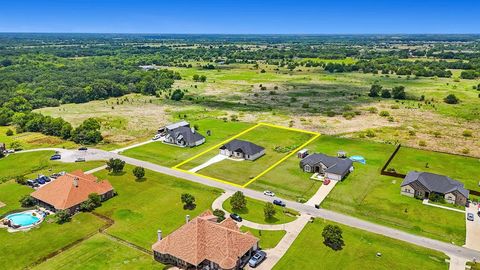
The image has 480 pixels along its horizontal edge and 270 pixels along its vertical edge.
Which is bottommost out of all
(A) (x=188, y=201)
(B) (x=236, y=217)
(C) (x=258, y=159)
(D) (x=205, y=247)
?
(C) (x=258, y=159)

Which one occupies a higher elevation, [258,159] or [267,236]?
[267,236]

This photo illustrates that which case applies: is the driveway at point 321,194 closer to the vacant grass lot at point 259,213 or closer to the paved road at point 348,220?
the paved road at point 348,220

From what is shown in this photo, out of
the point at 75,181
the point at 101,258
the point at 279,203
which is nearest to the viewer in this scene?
the point at 101,258

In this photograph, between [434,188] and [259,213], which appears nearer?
[259,213]

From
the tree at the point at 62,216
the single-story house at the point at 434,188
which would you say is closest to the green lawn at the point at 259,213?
the single-story house at the point at 434,188

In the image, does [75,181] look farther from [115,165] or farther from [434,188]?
[434,188]

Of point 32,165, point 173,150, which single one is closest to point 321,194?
point 173,150
